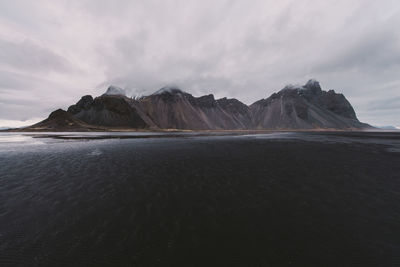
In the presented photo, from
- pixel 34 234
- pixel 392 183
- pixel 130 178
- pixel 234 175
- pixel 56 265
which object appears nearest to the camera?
pixel 56 265

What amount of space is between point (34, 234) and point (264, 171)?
22.9 metres

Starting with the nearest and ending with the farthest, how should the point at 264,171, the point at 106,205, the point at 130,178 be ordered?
the point at 106,205 < the point at 130,178 < the point at 264,171

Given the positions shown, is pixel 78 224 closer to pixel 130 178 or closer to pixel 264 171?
pixel 130 178

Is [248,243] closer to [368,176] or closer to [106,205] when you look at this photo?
[106,205]

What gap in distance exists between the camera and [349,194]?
14695 millimetres

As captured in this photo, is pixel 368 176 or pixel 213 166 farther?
pixel 213 166

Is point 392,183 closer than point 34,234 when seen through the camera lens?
No

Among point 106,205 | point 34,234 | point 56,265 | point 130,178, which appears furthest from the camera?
point 130,178

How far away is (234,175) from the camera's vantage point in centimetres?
2056

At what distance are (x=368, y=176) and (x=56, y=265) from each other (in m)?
30.3

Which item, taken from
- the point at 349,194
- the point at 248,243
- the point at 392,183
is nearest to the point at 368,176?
the point at 392,183

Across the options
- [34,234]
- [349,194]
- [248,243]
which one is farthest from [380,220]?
[34,234]

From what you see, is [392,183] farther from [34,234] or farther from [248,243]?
[34,234]

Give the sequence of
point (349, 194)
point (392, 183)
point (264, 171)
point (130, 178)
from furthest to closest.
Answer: point (264, 171), point (130, 178), point (392, 183), point (349, 194)
